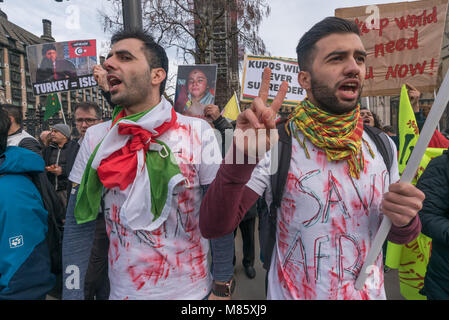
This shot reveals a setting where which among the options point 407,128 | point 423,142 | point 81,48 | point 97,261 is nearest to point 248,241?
point 407,128

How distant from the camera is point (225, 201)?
0.94 m

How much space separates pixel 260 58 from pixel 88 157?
4.46 meters

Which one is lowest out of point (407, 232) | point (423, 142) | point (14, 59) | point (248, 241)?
point (248, 241)

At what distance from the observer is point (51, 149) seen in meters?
4.30

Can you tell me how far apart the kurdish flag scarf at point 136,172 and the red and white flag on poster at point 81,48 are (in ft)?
20.7

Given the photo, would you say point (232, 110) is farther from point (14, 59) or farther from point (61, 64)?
point (14, 59)

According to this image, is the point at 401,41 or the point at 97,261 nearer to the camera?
the point at 97,261

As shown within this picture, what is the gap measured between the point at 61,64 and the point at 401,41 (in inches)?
266

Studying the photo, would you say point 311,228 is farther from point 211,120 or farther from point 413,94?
point 211,120

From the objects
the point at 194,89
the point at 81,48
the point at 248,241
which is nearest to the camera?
the point at 248,241

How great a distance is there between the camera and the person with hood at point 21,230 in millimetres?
1462

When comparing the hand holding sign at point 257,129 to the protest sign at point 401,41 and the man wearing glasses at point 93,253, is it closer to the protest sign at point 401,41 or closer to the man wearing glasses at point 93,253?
the man wearing glasses at point 93,253

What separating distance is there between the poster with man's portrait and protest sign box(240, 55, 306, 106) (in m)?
3.68

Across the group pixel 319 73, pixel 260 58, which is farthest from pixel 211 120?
pixel 319 73
